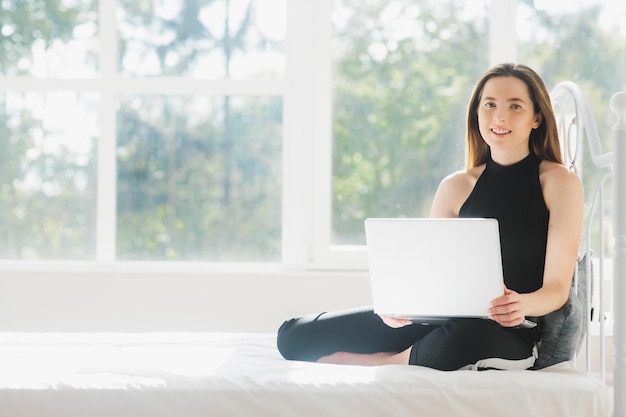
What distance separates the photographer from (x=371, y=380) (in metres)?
1.68

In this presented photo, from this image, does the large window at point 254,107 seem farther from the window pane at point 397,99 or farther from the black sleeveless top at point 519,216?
the black sleeveless top at point 519,216

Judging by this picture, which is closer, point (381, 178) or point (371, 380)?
point (371, 380)

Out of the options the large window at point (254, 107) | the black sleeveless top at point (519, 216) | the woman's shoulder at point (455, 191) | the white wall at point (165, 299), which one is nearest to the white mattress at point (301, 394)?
the black sleeveless top at point (519, 216)

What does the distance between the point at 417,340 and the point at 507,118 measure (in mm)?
588

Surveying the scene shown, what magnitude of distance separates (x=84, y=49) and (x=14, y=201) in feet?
2.23

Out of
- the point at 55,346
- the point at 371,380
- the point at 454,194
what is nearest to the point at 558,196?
the point at 454,194

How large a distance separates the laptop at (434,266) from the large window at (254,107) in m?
1.53

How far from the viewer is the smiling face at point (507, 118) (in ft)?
6.82

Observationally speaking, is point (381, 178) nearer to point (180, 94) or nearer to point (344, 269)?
point (344, 269)

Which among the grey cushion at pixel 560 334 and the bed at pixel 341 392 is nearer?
the bed at pixel 341 392

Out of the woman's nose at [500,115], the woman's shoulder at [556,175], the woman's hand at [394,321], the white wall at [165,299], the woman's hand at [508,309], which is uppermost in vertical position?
the woman's nose at [500,115]

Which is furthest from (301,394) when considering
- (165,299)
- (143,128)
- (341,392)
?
(143,128)

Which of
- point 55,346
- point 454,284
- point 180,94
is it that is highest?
point 180,94

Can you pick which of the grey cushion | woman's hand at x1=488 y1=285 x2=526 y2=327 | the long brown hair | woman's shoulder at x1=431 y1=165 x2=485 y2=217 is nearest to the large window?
woman's shoulder at x1=431 y1=165 x2=485 y2=217
